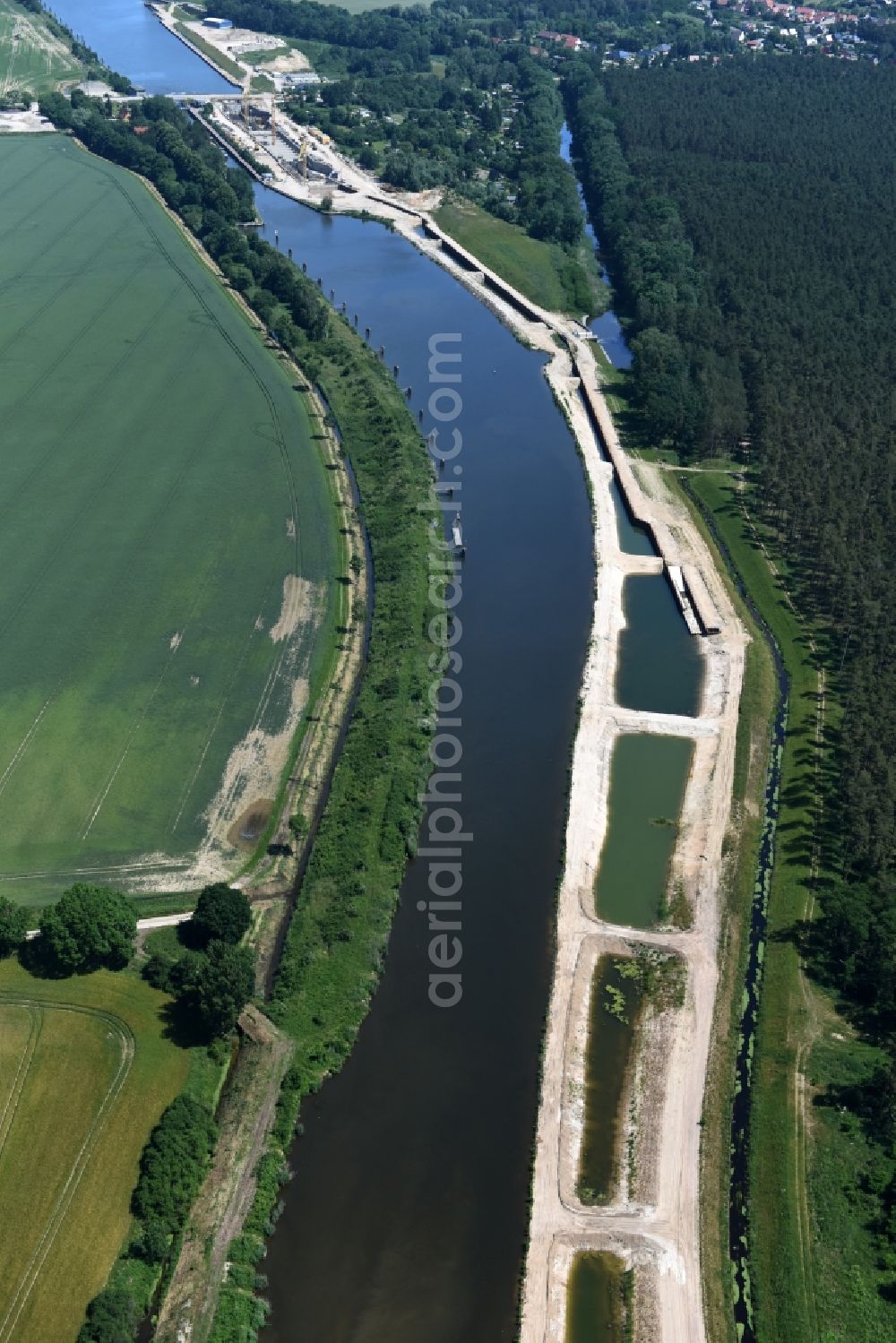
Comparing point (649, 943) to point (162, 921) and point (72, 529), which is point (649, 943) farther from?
point (72, 529)

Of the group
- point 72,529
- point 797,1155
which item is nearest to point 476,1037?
point 797,1155

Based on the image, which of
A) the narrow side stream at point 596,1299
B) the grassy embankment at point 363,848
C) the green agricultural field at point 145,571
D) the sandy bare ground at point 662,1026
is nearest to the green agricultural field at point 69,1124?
the grassy embankment at point 363,848

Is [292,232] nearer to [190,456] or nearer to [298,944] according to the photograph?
[190,456]

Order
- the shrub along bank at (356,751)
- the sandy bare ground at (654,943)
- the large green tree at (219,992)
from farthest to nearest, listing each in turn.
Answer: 1. the shrub along bank at (356,751)
2. the large green tree at (219,992)
3. the sandy bare ground at (654,943)

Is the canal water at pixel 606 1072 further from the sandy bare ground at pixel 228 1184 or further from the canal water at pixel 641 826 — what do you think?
the sandy bare ground at pixel 228 1184

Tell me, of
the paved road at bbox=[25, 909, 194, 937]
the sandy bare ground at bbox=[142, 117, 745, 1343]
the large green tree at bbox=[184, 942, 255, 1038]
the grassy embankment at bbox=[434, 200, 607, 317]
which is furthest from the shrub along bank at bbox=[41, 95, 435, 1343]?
the grassy embankment at bbox=[434, 200, 607, 317]

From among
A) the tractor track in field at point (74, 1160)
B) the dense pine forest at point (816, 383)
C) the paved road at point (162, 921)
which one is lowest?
the tractor track in field at point (74, 1160)

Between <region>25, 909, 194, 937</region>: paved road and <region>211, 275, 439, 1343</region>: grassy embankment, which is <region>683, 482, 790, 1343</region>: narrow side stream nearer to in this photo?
<region>211, 275, 439, 1343</region>: grassy embankment
